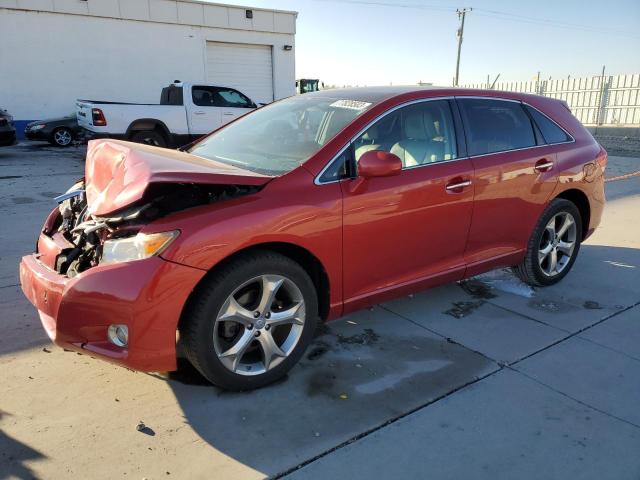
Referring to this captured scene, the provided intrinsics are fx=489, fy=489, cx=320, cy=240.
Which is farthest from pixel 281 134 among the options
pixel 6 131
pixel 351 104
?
pixel 6 131

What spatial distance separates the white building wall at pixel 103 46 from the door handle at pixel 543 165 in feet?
59.2

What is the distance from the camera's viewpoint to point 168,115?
12.1 m

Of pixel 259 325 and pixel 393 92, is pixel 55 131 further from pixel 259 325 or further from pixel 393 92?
pixel 259 325

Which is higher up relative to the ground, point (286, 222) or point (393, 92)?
point (393, 92)

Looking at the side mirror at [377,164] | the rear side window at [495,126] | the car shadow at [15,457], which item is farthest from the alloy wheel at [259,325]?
the rear side window at [495,126]

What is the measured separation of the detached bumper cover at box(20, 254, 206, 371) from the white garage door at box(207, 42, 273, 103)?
63.4ft

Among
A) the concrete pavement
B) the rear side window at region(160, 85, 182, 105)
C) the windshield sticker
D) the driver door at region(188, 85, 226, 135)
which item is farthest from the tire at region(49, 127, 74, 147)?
the windshield sticker

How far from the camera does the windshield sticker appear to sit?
336cm

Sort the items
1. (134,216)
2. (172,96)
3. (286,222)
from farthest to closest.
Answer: (172,96)
(286,222)
(134,216)

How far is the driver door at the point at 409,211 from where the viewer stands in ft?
10.1

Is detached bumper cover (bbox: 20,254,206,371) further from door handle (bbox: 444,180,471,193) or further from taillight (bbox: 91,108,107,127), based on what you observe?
taillight (bbox: 91,108,107,127)

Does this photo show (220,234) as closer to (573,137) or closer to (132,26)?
(573,137)

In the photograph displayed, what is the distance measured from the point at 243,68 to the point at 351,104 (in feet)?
63.6

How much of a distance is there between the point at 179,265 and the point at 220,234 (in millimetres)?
258
